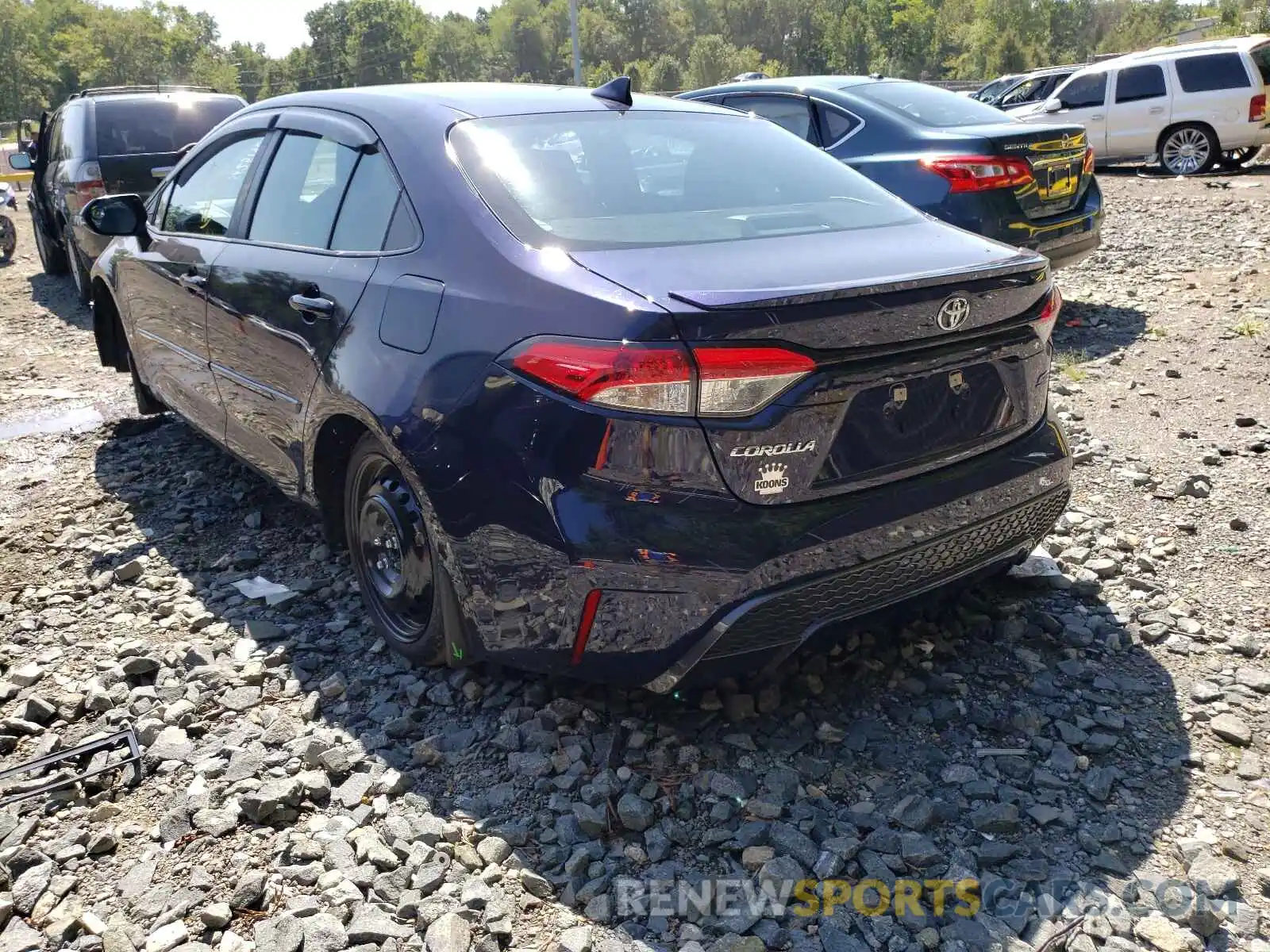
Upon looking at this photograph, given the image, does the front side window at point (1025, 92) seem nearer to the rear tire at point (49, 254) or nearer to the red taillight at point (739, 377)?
the rear tire at point (49, 254)

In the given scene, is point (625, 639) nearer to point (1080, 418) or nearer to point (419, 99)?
point (419, 99)

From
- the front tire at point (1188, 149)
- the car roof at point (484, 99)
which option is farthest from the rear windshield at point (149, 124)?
the front tire at point (1188, 149)

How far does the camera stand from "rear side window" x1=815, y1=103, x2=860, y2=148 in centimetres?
704

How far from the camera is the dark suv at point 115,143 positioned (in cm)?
912

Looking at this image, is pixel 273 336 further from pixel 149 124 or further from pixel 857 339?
pixel 149 124

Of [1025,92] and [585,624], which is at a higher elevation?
[1025,92]

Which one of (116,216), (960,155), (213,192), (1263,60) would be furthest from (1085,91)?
(116,216)

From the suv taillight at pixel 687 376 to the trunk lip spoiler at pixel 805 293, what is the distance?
10 centimetres

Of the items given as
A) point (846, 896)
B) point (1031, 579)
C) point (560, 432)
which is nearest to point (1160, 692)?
point (1031, 579)

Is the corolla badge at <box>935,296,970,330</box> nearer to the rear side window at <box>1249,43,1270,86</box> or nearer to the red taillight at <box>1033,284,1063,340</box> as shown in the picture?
the red taillight at <box>1033,284,1063,340</box>

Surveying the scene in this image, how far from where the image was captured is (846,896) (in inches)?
93.0

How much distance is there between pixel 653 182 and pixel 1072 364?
13.1ft

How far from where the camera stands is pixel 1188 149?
15438 mm

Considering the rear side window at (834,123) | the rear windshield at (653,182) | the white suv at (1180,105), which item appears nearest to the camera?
the rear windshield at (653,182)
